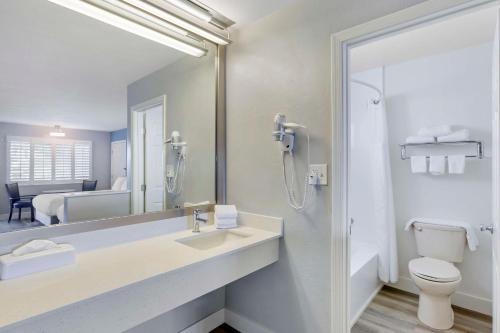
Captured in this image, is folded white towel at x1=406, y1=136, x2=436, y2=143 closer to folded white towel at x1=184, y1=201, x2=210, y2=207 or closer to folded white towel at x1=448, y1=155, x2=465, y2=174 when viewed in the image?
folded white towel at x1=448, y1=155, x2=465, y2=174

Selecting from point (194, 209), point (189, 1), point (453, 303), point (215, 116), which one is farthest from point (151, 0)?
point (453, 303)

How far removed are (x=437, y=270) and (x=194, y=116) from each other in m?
2.28

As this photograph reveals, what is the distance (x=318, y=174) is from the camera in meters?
1.54

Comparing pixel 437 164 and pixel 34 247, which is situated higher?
pixel 437 164

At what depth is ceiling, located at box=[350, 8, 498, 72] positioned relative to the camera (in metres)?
1.81

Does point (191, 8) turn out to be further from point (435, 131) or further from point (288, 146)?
point (435, 131)

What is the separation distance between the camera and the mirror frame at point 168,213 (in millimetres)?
1215

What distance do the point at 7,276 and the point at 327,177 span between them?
5.10 ft

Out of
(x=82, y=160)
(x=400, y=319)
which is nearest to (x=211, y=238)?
(x=82, y=160)

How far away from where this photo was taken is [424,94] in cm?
252

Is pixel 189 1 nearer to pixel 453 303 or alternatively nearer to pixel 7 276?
pixel 7 276

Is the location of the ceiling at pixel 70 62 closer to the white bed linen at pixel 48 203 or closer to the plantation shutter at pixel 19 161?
the plantation shutter at pixel 19 161

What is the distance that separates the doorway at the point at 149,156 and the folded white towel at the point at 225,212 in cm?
38

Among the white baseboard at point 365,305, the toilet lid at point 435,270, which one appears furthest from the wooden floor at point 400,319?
the toilet lid at point 435,270
